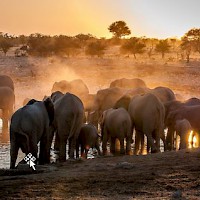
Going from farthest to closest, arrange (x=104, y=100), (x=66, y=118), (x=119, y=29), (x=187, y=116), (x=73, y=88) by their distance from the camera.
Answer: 1. (x=119, y=29)
2. (x=73, y=88)
3. (x=104, y=100)
4. (x=187, y=116)
5. (x=66, y=118)

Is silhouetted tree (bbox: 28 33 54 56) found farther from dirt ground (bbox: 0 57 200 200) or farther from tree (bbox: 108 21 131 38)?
dirt ground (bbox: 0 57 200 200)

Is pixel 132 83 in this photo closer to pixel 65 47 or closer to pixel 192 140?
pixel 192 140

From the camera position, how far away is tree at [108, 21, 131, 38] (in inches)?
2704

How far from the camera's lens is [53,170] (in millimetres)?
8469

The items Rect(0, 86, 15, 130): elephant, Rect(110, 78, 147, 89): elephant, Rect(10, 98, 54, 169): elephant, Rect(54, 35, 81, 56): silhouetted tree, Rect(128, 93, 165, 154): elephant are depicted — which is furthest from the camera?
Rect(54, 35, 81, 56): silhouetted tree

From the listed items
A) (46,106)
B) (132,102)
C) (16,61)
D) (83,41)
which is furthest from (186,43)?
(46,106)

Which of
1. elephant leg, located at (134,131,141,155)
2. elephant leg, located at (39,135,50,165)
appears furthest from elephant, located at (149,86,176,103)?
elephant leg, located at (39,135,50,165)

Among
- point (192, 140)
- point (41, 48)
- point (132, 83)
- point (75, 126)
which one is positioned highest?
point (41, 48)

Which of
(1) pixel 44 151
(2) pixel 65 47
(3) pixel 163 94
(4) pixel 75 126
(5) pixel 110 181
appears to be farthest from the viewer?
(2) pixel 65 47

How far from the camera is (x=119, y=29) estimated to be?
228 ft

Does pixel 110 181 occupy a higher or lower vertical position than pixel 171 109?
lower

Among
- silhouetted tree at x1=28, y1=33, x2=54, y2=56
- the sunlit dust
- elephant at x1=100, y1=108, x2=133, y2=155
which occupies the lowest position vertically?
the sunlit dust

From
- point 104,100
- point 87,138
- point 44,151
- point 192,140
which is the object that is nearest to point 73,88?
point 104,100

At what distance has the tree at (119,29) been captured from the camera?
68.7m
